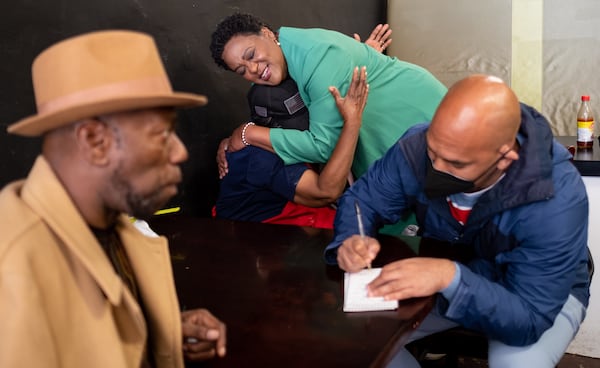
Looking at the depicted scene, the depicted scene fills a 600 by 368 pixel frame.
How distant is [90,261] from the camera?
83 centimetres

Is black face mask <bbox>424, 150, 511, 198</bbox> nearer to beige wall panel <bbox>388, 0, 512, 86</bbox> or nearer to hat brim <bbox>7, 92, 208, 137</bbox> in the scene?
hat brim <bbox>7, 92, 208, 137</bbox>

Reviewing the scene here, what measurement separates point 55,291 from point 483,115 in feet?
3.19

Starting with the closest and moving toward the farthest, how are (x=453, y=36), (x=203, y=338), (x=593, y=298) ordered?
(x=203, y=338) → (x=593, y=298) → (x=453, y=36)

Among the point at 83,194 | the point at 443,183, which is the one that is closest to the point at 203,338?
the point at 83,194

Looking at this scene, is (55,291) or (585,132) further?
(585,132)

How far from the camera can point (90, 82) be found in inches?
32.0

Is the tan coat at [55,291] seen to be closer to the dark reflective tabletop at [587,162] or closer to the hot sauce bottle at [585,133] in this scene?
the dark reflective tabletop at [587,162]

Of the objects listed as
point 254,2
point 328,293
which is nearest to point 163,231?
point 328,293

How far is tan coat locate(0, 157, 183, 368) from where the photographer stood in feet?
2.43

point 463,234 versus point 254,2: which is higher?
point 254,2

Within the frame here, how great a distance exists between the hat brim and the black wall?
0.97m

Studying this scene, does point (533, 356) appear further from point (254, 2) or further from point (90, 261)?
point (254, 2)

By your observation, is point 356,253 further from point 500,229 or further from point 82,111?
point 82,111

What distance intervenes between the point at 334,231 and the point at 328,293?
0.34m
